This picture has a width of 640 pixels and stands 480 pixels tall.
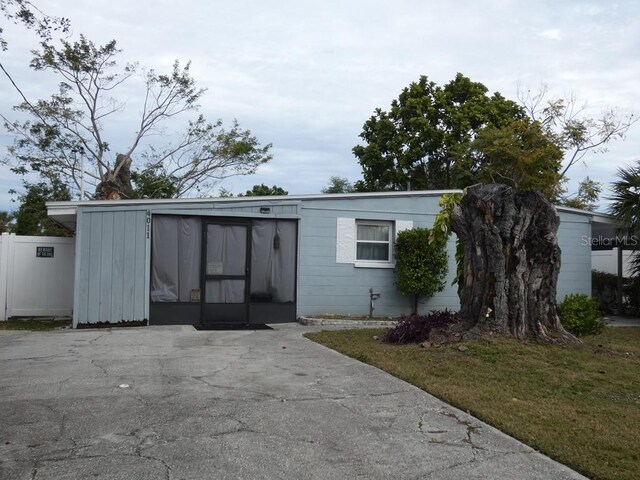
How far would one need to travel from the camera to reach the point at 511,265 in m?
9.13

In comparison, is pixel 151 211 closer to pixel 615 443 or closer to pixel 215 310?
pixel 215 310

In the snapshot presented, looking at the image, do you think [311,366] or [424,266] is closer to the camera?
[311,366]

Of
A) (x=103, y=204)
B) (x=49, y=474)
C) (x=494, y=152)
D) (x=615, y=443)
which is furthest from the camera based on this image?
(x=494, y=152)

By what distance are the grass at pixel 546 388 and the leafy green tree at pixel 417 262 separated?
11.2 feet

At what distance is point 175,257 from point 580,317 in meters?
7.76

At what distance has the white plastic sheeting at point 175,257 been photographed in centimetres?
1217

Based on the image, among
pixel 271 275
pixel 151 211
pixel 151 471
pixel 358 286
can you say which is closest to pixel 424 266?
pixel 358 286

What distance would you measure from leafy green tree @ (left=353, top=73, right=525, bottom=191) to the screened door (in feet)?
55.9

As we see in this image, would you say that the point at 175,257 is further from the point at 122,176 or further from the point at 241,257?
the point at 122,176

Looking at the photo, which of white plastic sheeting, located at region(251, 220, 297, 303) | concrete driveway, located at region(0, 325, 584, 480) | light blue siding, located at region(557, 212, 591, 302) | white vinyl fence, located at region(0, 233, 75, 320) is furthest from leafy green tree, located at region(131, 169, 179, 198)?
concrete driveway, located at region(0, 325, 584, 480)

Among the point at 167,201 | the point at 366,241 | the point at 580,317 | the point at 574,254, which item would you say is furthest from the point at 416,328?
the point at 574,254

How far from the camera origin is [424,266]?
44.1 feet

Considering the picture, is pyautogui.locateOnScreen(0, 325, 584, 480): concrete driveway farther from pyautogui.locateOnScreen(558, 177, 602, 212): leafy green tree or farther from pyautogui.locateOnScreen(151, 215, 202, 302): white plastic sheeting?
pyautogui.locateOnScreen(558, 177, 602, 212): leafy green tree

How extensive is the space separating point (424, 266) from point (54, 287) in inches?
353
